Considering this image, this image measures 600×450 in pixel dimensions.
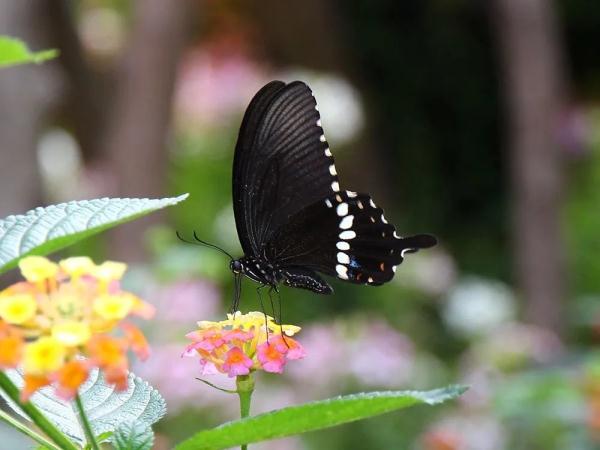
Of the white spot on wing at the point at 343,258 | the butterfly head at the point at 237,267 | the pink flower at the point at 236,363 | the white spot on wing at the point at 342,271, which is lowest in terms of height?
the pink flower at the point at 236,363

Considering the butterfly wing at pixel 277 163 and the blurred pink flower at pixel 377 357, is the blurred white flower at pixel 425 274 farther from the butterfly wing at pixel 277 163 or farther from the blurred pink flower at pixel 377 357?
the butterfly wing at pixel 277 163

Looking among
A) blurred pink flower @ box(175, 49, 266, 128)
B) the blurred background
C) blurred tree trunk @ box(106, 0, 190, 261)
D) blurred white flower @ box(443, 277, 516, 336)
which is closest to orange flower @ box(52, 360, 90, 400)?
the blurred background

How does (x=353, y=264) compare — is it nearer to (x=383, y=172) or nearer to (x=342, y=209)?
(x=342, y=209)

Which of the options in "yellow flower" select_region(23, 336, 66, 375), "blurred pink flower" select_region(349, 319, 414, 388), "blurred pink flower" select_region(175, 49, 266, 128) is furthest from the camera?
"blurred pink flower" select_region(175, 49, 266, 128)

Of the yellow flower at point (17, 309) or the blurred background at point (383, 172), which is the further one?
the blurred background at point (383, 172)

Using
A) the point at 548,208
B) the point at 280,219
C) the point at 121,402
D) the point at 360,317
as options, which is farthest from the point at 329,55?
the point at 121,402

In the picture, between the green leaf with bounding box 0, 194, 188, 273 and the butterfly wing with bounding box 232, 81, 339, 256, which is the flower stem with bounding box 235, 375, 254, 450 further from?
the butterfly wing with bounding box 232, 81, 339, 256

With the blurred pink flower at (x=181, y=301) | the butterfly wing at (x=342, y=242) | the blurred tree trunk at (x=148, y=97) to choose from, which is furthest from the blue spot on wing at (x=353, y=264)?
the blurred tree trunk at (x=148, y=97)
